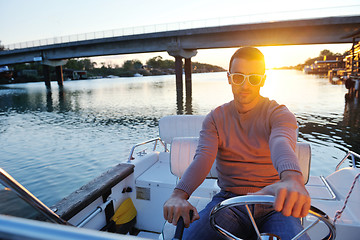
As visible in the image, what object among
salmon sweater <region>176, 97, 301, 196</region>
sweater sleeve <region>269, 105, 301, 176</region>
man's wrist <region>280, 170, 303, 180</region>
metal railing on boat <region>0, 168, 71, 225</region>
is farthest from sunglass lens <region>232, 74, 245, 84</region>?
metal railing on boat <region>0, 168, 71, 225</region>

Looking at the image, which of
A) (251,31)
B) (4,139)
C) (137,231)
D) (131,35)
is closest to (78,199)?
(137,231)

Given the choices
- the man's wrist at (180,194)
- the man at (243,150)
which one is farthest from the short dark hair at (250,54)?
the man's wrist at (180,194)

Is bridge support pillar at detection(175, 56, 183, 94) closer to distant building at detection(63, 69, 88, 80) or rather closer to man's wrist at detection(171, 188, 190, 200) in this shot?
man's wrist at detection(171, 188, 190, 200)

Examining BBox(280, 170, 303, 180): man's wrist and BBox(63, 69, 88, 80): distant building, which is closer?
BBox(280, 170, 303, 180): man's wrist

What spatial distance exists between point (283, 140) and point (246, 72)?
666mm

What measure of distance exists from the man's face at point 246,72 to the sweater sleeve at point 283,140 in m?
0.24

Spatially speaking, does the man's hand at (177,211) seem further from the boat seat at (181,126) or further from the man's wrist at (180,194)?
the boat seat at (181,126)

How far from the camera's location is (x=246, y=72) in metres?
2.17

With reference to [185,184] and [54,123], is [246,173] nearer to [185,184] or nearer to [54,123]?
[185,184]

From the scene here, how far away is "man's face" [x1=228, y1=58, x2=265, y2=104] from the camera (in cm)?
216

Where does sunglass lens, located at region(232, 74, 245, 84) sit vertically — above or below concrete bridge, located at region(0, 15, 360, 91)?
below

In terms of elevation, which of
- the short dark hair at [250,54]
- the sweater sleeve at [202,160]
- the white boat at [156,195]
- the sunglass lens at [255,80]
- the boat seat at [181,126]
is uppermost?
the short dark hair at [250,54]

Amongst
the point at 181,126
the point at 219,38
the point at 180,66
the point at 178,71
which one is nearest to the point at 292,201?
the point at 181,126

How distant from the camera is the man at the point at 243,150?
183 centimetres
